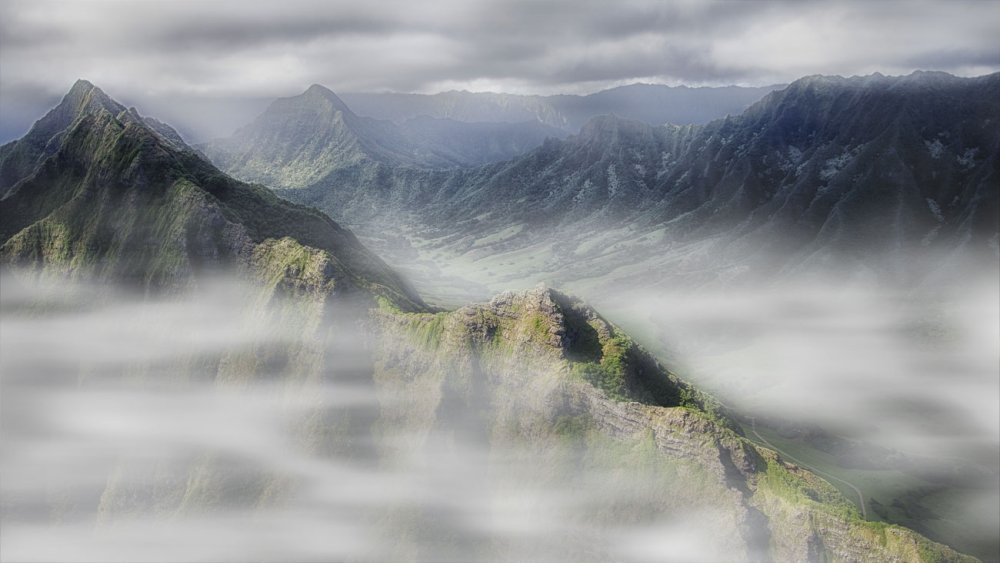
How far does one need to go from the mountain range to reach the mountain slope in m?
0.58

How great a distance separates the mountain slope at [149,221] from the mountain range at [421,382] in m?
0.58

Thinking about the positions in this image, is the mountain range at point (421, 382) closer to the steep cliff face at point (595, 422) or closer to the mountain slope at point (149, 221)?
the steep cliff face at point (595, 422)

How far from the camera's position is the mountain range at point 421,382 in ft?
284

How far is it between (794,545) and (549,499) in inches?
1471

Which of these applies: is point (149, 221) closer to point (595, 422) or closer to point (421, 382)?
point (421, 382)

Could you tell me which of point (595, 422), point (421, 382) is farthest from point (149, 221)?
point (595, 422)

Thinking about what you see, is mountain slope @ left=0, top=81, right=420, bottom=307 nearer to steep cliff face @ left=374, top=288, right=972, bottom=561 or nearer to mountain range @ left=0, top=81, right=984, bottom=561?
mountain range @ left=0, top=81, right=984, bottom=561

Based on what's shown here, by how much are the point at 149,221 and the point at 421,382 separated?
3804 inches

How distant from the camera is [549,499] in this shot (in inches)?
3922

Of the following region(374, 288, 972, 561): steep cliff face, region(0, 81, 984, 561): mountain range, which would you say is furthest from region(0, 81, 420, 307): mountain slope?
region(374, 288, 972, 561): steep cliff face

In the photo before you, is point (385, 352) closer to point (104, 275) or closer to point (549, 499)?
point (549, 499)

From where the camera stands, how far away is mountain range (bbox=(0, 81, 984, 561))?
284ft

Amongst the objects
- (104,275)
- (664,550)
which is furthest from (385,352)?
(104,275)

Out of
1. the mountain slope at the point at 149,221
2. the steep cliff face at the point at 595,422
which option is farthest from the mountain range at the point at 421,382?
the mountain slope at the point at 149,221
